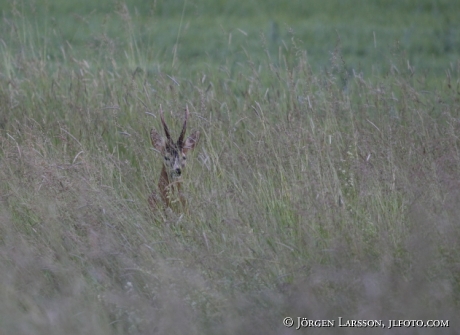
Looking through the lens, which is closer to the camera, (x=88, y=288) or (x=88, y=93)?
(x=88, y=288)

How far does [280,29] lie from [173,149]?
9.29m

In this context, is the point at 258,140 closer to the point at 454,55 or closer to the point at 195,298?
the point at 195,298

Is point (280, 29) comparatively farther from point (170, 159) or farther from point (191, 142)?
point (170, 159)

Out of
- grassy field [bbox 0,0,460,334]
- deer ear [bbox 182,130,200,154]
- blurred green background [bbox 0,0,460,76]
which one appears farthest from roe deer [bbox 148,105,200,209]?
blurred green background [bbox 0,0,460,76]

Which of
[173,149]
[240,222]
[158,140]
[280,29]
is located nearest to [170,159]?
[173,149]

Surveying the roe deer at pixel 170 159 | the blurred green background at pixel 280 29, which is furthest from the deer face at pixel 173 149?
the blurred green background at pixel 280 29

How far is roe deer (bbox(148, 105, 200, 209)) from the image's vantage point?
16.9 feet

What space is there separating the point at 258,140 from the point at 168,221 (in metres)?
1.29

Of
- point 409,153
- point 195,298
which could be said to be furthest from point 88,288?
point 409,153

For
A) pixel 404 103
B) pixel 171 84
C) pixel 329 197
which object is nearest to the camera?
pixel 329 197

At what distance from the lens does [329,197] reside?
14.9 feet

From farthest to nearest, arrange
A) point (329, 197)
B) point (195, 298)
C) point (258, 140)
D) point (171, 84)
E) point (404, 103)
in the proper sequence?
point (171, 84) → point (404, 103) → point (258, 140) → point (329, 197) → point (195, 298)

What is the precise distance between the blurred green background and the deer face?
484cm

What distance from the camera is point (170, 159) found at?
527 cm
